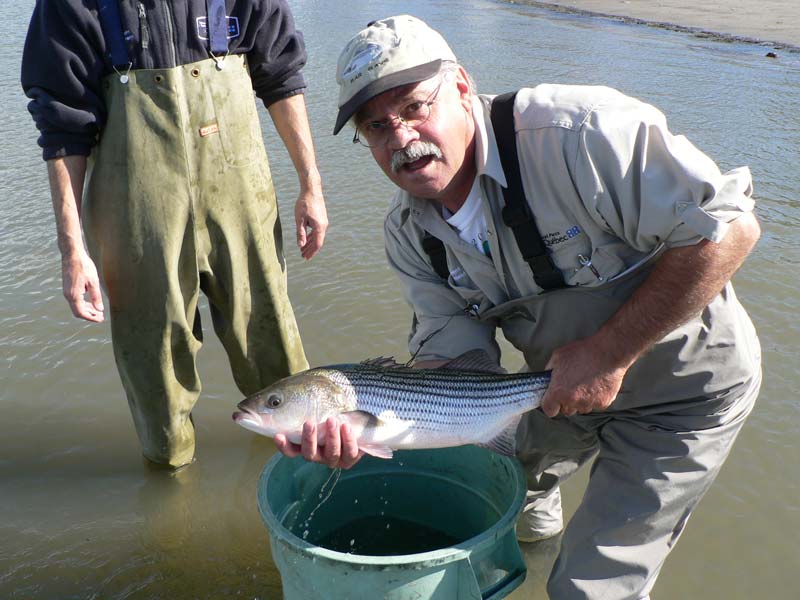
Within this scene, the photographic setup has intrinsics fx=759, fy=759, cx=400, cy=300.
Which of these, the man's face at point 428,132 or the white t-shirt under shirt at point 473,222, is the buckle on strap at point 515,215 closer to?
the white t-shirt under shirt at point 473,222

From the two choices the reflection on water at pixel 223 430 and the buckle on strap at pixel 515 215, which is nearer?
the buckle on strap at pixel 515 215

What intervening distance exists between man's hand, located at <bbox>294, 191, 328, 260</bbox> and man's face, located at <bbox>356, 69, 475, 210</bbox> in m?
1.43

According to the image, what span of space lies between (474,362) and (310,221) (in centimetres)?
158

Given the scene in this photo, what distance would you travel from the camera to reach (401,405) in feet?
10.2

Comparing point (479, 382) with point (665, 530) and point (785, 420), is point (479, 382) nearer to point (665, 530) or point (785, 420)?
point (665, 530)

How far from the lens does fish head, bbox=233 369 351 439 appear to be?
3.05 metres

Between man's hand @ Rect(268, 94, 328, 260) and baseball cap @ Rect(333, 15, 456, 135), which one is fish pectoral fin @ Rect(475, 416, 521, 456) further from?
man's hand @ Rect(268, 94, 328, 260)

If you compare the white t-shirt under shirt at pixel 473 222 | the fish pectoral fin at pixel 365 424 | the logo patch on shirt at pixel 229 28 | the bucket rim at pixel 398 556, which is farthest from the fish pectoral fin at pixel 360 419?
the logo patch on shirt at pixel 229 28

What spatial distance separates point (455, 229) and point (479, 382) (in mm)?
649

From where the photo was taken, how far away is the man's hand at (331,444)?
2.96m

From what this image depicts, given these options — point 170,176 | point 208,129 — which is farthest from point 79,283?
point 208,129

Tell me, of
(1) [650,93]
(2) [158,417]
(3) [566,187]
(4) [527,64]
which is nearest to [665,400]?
(3) [566,187]

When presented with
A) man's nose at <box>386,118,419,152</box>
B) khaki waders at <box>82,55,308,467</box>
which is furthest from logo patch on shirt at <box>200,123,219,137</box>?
man's nose at <box>386,118,419,152</box>

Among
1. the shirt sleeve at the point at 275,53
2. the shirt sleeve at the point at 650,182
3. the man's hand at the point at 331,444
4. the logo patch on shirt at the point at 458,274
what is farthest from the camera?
the shirt sleeve at the point at 275,53
